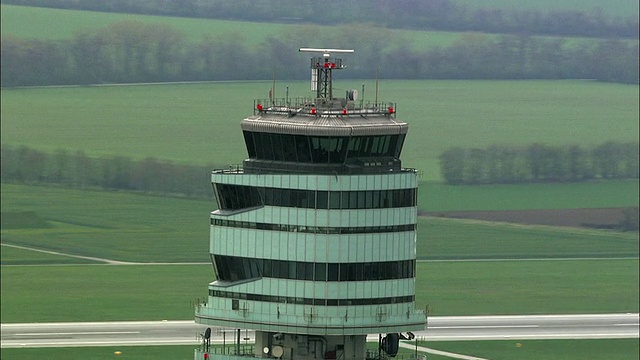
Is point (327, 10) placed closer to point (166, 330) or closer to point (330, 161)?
point (166, 330)

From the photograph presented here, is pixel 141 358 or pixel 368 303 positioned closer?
pixel 368 303

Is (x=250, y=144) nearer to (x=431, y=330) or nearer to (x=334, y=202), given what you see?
(x=334, y=202)

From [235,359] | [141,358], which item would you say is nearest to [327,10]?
[141,358]

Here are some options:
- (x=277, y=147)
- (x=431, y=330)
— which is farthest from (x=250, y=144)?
(x=431, y=330)

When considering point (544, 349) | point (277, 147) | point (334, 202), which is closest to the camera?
point (334, 202)

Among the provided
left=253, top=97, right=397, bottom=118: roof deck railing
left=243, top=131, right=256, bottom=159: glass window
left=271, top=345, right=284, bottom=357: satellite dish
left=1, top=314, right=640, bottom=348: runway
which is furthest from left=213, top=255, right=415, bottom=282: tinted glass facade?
left=1, top=314, right=640, bottom=348: runway
